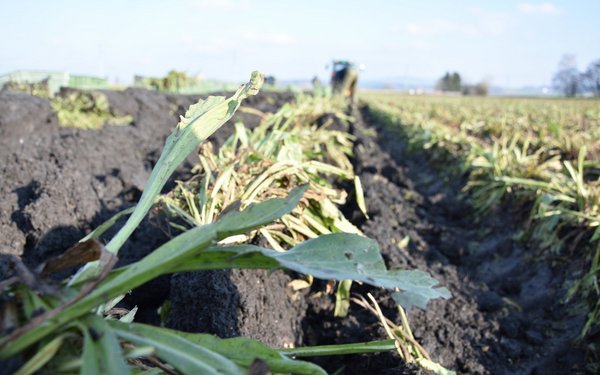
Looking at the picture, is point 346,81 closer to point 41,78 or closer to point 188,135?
point 41,78

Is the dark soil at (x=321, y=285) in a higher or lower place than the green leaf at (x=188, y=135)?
lower

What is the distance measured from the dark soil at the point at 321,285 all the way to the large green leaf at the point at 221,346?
496mm

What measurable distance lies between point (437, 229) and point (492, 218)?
69 cm

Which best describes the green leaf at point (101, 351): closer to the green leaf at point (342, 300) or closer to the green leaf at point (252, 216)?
the green leaf at point (252, 216)

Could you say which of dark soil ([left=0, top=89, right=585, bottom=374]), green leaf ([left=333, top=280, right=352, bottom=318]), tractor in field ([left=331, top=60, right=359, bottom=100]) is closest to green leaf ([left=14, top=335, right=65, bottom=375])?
dark soil ([left=0, top=89, right=585, bottom=374])

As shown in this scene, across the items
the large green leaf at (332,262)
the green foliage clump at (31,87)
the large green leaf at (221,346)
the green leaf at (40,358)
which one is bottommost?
the large green leaf at (221,346)

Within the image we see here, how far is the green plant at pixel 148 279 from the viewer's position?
3.12 feet

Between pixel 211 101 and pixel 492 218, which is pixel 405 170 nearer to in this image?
pixel 492 218

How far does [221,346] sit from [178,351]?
143mm

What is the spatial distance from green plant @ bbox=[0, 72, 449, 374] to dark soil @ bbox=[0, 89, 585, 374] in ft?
1.34

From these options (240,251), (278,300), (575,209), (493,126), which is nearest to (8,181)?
(278,300)

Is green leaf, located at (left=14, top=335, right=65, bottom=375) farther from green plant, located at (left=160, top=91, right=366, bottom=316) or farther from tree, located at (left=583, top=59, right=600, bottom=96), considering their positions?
tree, located at (left=583, top=59, right=600, bottom=96)

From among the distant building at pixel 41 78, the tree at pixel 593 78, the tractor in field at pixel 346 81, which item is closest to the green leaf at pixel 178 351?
the distant building at pixel 41 78

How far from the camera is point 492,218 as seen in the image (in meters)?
5.19
